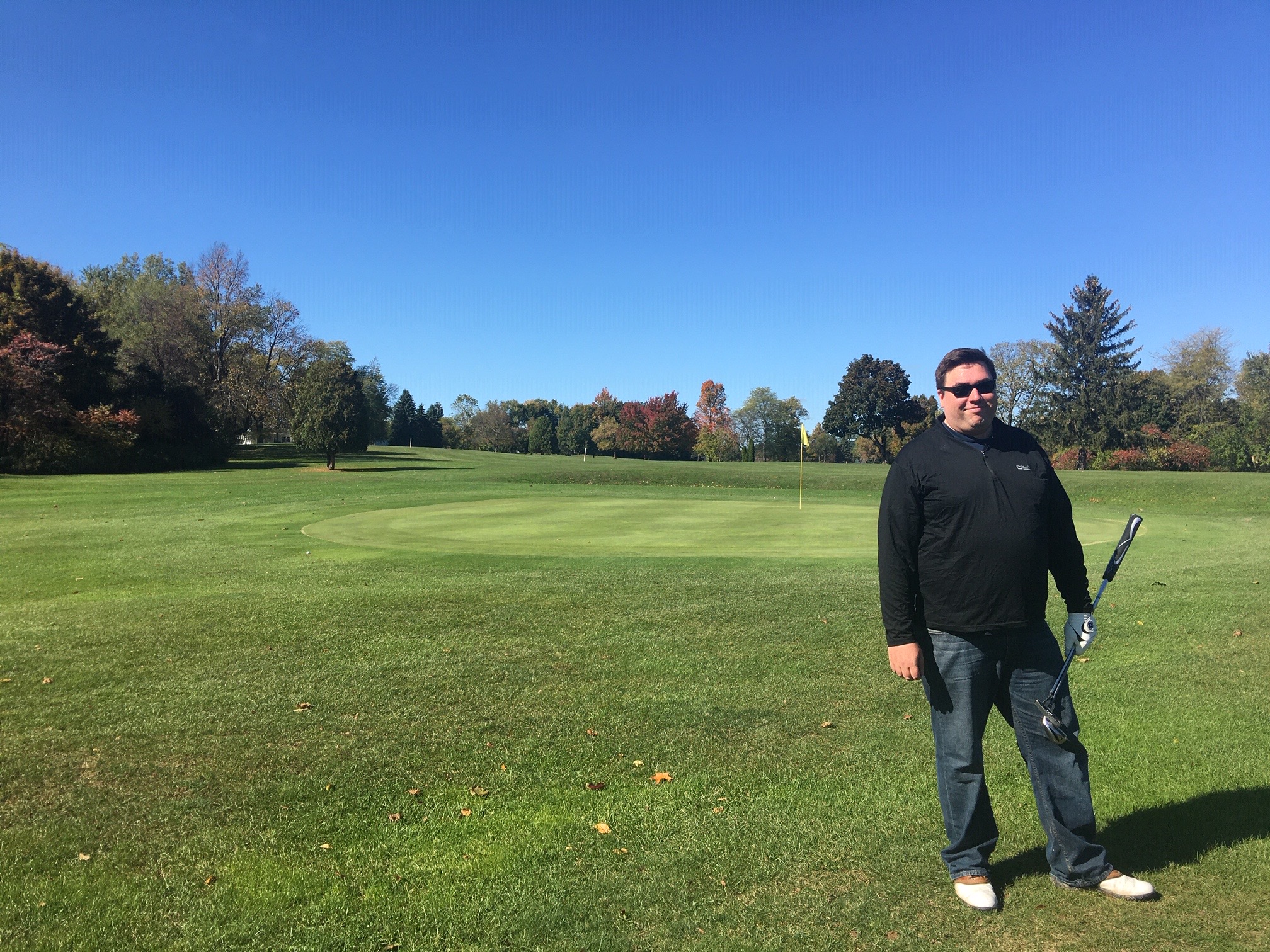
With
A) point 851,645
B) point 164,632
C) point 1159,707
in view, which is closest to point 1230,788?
point 1159,707

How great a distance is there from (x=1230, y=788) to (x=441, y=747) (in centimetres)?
467

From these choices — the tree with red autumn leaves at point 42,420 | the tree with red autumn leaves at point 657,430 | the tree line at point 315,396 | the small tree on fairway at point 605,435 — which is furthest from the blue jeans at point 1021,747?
the small tree on fairway at point 605,435

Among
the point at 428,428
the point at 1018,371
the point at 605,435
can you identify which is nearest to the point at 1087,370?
the point at 1018,371

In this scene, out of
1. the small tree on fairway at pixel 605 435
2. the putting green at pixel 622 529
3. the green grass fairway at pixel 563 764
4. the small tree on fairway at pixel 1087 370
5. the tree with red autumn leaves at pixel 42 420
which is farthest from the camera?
the small tree on fairway at pixel 605 435

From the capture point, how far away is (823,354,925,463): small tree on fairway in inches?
3110

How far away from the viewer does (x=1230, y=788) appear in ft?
14.8

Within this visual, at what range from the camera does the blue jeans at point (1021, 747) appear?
355 cm

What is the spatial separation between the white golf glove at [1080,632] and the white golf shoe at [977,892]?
3.54 feet

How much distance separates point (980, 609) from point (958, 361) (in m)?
1.11

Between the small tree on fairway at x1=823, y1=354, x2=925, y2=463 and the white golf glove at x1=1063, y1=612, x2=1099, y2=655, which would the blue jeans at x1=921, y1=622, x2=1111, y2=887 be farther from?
the small tree on fairway at x1=823, y1=354, x2=925, y2=463

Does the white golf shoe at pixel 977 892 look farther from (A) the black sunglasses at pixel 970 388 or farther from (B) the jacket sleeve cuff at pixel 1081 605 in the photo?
(A) the black sunglasses at pixel 970 388

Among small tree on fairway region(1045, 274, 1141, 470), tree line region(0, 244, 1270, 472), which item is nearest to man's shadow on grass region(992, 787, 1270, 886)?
tree line region(0, 244, 1270, 472)

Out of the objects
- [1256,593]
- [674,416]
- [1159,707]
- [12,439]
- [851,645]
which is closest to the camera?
[1159,707]

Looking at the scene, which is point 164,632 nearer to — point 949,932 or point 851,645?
point 851,645
